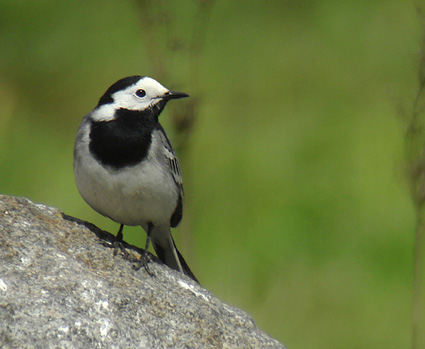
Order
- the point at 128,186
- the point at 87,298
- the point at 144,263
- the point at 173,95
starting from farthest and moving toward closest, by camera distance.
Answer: the point at 173,95 → the point at 128,186 → the point at 144,263 → the point at 87,298

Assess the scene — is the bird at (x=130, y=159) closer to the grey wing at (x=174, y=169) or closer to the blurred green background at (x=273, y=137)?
the grey wing at (x=174, y=169)

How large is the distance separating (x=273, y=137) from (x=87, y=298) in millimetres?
5498

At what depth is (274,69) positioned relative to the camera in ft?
33.6

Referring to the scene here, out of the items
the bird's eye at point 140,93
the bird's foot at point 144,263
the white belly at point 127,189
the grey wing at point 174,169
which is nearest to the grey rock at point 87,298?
the bird's foot at point 144,263

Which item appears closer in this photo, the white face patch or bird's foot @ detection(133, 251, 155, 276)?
bird's foot @ detection(133, 251, 155, 276)

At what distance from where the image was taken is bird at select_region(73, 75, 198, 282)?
5367mm

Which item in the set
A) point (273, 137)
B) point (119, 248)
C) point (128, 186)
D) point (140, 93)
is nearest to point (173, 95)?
point (140, 93)

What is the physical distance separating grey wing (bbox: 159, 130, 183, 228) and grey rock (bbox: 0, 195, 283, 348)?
857 millimetres

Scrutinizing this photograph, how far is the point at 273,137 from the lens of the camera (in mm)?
9484

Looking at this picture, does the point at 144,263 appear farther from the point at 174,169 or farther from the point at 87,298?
the point at 174,169

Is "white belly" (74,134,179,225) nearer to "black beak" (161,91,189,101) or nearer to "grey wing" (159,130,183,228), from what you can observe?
"grey wing" (159,130,183,228)

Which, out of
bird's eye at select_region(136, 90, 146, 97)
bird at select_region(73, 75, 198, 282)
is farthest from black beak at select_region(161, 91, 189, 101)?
bird's eye at select_region(136, 90, 146, 97)

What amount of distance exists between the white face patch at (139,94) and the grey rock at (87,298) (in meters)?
0.92

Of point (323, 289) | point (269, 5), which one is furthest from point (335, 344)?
point (269, 5)
